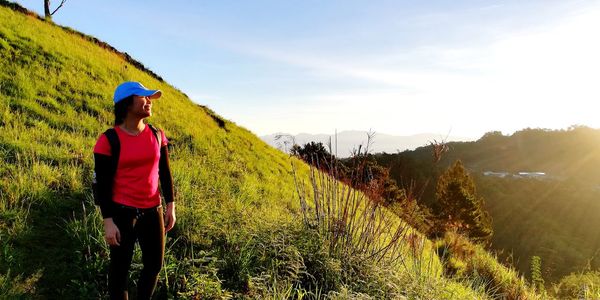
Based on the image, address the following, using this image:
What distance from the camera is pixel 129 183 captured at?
10.5ft

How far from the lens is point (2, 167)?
→ 568 centimetres

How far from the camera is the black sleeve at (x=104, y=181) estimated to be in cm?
302

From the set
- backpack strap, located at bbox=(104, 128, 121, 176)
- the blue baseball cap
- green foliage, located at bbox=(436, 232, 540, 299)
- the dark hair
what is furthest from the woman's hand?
green foliage, located at bbox=(436, 232, 540, 299)

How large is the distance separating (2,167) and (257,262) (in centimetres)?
391

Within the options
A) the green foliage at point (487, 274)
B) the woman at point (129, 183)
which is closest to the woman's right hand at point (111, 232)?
the woman at point (129, 183)

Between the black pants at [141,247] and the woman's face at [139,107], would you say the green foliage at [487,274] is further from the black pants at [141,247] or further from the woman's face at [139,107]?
the woman's face at [139,107]

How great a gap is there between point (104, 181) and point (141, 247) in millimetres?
679

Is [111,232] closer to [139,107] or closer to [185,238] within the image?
[139,107]

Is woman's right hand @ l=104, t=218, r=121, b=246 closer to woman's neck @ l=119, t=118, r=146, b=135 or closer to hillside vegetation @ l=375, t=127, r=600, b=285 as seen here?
woman's neck @ l=119, t=118, r=146, b=135

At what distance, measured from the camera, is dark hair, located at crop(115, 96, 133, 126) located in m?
3.14

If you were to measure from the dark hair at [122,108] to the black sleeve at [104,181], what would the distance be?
1.06 ft

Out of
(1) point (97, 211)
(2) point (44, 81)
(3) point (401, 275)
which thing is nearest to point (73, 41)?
(2) point (44, 81)

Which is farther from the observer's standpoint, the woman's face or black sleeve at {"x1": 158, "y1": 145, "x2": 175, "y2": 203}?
black sleeve at {"x1": 158, "y1": 145, "x2": 175, "y2": 203}

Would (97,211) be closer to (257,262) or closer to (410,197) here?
(257,262)
